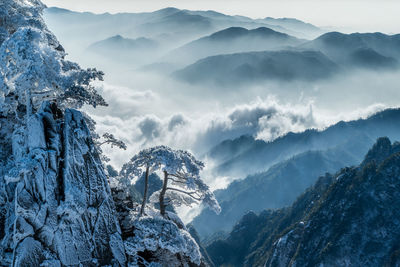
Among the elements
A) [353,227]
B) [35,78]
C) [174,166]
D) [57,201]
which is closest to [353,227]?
[353,227]

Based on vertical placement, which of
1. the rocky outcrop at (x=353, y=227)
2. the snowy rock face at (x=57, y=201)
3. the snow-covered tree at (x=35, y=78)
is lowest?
the rocky outcrop at (x=353, y=227)

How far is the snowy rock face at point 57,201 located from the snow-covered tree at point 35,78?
5.70ft

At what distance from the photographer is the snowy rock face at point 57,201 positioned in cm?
2117

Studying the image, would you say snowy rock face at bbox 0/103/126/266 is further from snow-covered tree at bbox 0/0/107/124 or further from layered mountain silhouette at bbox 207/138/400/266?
layered mountain silhouette at bbox 207/138/400/266

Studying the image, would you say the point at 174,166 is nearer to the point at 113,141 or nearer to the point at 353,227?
the point at 113,141

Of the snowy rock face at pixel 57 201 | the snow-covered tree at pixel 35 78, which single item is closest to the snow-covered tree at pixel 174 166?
the snowy rock face at pixel 57 201

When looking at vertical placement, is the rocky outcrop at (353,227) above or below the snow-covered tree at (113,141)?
below

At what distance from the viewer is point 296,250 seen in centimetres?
17525

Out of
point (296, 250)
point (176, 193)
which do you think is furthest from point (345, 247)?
point (176, 193)

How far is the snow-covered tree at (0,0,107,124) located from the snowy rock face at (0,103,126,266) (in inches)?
68.4

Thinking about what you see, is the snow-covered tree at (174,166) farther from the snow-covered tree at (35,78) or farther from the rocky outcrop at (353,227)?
the rocky outcrop at (353,227)

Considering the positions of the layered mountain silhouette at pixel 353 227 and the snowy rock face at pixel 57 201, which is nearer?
the snowy rock face at pixel 57 201

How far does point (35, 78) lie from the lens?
980 inches

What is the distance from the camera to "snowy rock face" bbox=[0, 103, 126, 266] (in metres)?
21.2
